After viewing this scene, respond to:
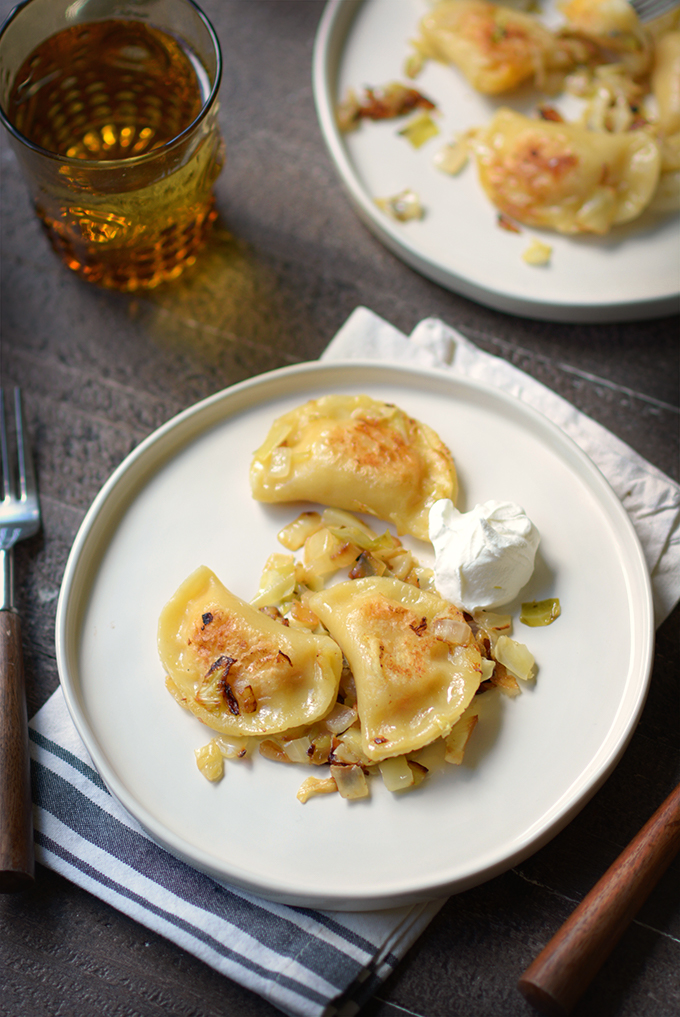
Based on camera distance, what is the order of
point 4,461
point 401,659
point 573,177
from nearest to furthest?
point 401,659 < point 4,461 < point 573,177

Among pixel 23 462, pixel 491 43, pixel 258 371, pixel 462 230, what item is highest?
pixel 491 43

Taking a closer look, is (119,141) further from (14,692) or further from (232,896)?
(232,896)

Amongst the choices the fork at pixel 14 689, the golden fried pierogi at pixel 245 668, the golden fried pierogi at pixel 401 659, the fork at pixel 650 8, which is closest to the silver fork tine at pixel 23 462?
the fork at pixel 14 689

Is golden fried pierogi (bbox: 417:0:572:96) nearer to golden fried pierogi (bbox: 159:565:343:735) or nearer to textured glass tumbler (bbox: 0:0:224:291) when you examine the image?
textured glass tumbler (bbox: 0:0:224:291)

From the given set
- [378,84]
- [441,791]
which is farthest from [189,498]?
[378,84]

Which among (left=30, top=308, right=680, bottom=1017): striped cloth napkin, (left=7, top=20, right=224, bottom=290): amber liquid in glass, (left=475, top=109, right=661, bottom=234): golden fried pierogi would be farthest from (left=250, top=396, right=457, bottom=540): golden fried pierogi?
(left=475, top=109, right=661, bottom=234): golden fried pierogi

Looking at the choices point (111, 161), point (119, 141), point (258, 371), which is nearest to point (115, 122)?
point (119, 141)

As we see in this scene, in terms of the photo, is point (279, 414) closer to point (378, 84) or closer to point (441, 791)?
point (441, 791)

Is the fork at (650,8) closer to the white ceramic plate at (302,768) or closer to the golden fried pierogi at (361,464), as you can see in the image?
the white ceramic plate at (302,768)
